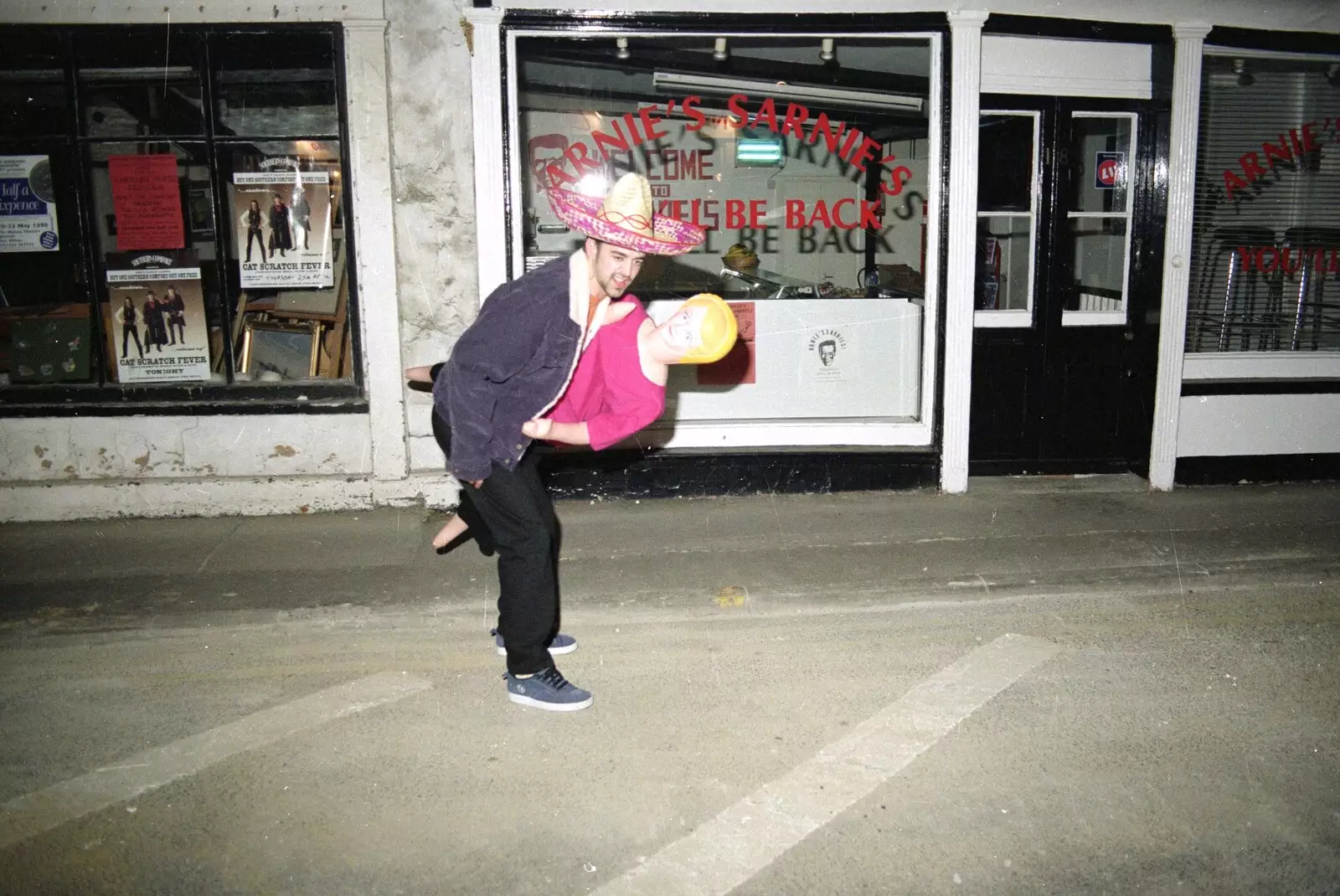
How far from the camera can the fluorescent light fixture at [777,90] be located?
738 cm

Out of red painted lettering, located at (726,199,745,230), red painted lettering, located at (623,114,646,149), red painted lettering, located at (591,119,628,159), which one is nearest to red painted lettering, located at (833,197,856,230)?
red painted lettering, located at (726,199,745,230)

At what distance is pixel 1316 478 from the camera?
7.75m

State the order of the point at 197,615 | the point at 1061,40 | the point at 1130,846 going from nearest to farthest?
the point at 1130,846, the point at 197,615, the point at 1061,40

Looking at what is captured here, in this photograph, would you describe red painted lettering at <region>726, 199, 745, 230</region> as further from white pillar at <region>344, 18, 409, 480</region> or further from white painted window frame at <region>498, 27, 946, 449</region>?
white pillar at <region>344, 18, 409, 480</region>

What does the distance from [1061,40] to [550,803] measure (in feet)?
20.4

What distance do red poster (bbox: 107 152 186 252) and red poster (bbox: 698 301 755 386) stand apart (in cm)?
378

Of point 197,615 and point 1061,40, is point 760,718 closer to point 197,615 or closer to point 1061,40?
→ point 197,615

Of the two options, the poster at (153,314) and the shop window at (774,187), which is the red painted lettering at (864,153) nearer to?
the shop window at (774,187)

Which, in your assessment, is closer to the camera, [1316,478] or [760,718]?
[760,718]

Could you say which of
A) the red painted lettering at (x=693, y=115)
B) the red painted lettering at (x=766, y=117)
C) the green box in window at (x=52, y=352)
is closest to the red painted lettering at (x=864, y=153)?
the red painted lettering at (x=766, y=117)

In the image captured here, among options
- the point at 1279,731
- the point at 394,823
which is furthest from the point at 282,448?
the point at 1279,731

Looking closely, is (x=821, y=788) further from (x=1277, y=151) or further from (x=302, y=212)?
(x=1277, y=151)

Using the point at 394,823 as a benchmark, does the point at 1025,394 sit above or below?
above

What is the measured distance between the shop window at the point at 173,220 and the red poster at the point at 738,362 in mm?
2485
